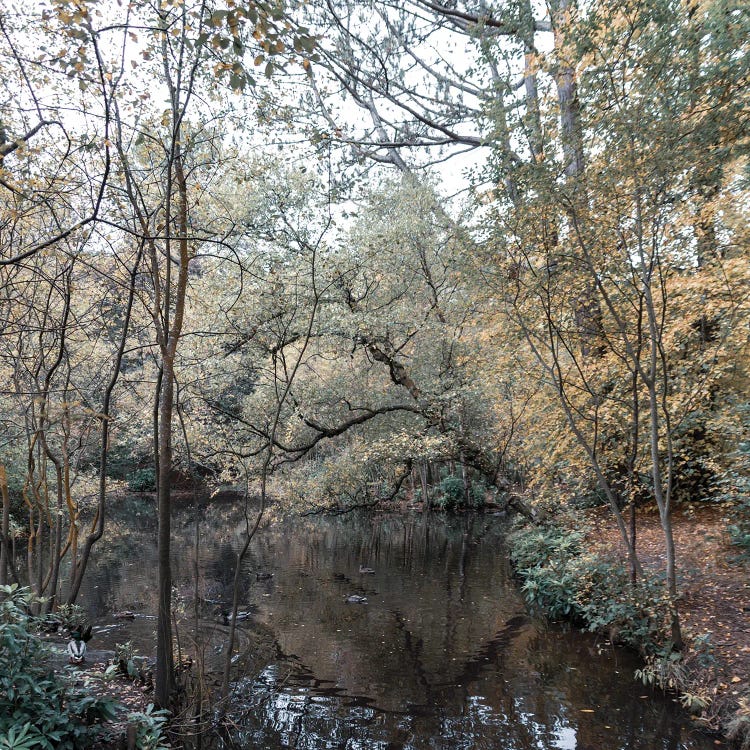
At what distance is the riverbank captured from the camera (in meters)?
4.94

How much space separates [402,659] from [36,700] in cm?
464

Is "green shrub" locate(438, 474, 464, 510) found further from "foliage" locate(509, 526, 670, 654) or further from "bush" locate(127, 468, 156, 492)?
"bush" locate(127, 468, 156, 492)

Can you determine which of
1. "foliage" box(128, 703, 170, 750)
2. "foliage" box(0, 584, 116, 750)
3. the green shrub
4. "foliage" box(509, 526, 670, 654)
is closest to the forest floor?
"foliage" box(509, 526, 670, 654)

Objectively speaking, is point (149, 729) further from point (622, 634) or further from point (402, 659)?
point (622, 634)

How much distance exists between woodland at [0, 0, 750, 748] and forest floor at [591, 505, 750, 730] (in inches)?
6.2

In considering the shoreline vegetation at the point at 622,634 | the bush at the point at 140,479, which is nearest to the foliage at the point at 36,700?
the shoreline vegetation at the point at 622,634

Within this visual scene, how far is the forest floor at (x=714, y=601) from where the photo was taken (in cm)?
501

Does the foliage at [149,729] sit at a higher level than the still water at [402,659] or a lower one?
higher

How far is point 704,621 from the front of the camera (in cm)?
603

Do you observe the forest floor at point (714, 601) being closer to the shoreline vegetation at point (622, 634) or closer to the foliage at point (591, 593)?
the shoreline vegetation at point (622, 634)

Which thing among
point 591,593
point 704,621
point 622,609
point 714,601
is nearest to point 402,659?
point 591,593

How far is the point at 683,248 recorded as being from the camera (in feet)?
20.6

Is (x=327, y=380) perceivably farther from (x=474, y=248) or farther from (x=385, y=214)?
(x=474, y=248)

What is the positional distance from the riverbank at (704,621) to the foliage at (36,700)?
16.9 feet
